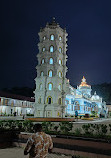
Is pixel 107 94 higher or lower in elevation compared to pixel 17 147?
higher

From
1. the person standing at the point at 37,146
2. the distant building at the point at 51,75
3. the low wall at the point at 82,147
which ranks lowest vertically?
the low wall at the point at 82,147

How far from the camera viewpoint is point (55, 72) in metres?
36.5

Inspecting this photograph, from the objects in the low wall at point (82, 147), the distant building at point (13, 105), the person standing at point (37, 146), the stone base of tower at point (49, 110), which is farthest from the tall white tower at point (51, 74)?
the person standing at point (37, 146)

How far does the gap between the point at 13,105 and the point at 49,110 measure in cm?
2770

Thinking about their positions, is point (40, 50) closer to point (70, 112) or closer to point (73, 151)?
point (70, 112)

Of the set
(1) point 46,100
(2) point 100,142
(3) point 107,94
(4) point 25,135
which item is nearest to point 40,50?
(1) point 46,100

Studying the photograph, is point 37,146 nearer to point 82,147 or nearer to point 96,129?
point 82,147

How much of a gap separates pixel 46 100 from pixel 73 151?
27.3 m

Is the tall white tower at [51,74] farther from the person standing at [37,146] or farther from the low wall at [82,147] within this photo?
the person standing at [37,146]

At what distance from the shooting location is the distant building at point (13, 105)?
53.8m

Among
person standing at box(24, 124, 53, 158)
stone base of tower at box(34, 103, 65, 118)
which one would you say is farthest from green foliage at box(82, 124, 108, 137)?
stone base of tower at box(34, 103, 65, 118)

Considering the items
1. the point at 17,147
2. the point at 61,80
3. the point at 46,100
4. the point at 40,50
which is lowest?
the point at 17,147

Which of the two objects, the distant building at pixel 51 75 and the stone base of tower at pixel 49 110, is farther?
the distant building at pixel 51 75

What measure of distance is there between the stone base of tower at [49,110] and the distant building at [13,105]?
68.6ft
